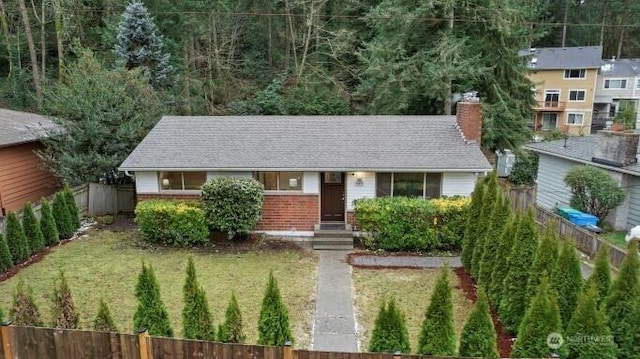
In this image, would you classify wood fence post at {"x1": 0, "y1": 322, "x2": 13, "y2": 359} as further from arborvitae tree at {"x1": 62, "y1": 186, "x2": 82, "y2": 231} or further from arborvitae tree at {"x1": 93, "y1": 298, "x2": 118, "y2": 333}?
arborvitae tree at {"x1": 62, "y1": 186, "x2": 82, "y2": 231}

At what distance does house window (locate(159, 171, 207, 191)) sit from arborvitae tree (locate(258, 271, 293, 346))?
26.3 feet

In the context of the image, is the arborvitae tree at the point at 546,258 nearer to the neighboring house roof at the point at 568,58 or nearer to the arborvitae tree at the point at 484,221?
the arborvitae tree at the point at 484,221

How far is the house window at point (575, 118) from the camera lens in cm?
3900

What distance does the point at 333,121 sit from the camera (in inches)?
621

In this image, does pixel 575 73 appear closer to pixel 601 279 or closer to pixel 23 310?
pixel 601 279

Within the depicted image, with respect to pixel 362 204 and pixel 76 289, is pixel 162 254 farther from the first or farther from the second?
pixel 362 204

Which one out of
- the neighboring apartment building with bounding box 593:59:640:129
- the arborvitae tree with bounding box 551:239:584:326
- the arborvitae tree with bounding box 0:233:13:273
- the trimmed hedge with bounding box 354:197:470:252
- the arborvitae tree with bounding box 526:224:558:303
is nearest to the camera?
the arborvitae tree with bounding box 551:239:584:326

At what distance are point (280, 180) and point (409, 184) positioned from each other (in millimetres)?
4038

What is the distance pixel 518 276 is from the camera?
8055 millimetres

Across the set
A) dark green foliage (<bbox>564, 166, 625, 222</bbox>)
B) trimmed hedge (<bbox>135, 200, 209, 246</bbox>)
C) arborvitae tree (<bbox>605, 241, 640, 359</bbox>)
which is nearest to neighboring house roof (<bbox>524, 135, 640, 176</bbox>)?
dark green foliage (<bbox>564, 166, 625, 222</bbox>)

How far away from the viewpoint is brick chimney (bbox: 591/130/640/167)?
50.5 ft

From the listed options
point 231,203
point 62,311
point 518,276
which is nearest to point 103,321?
point 62,311

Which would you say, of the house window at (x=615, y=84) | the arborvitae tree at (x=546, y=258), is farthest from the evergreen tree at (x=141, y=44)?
the house window at (x=615, y=84)

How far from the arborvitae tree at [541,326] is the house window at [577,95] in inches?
1527
